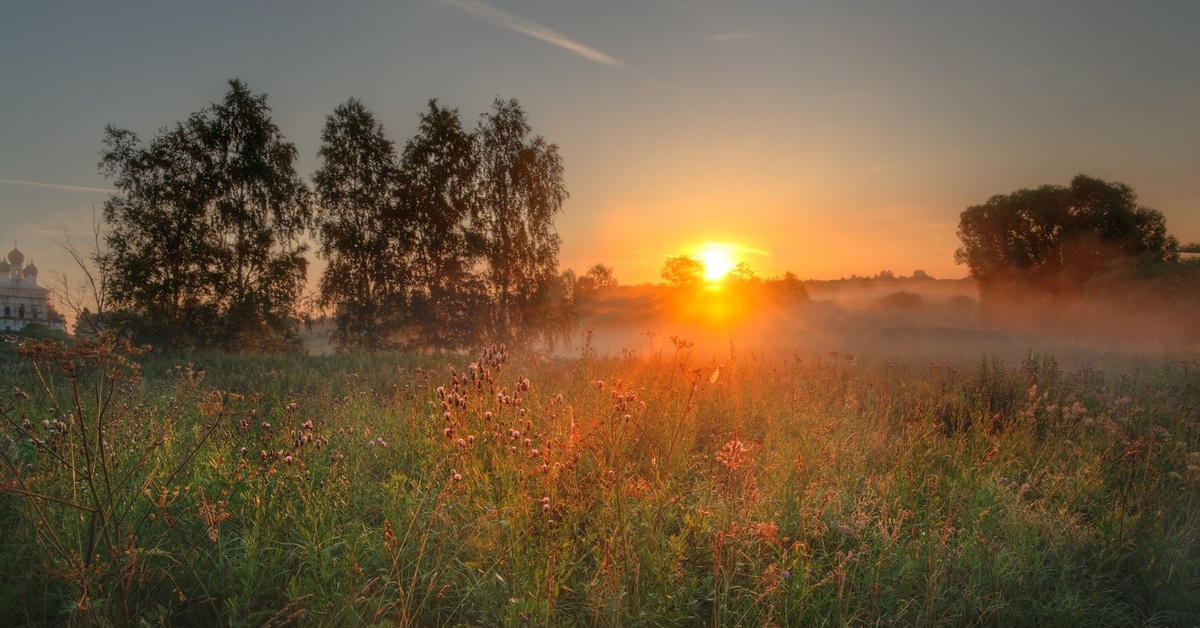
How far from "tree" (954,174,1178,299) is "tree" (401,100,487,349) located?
26104 mm

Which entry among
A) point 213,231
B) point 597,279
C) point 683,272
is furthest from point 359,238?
point 683,272

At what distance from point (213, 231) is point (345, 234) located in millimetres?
3742

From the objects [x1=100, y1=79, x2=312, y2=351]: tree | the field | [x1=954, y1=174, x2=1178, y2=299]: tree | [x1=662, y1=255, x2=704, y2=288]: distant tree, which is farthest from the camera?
[x1=662, y1=255, x2=704, y2=288]: distant tree

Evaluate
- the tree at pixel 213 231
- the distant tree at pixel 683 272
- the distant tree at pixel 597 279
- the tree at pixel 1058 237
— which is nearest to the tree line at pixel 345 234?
the tree at pixel 213 231

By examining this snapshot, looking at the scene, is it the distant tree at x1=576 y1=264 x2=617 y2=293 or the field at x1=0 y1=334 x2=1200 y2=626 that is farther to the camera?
the distant tree at x1=576 y1=264 x2=617 y2=293

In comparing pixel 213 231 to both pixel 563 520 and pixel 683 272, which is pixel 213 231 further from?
pixel 683 272

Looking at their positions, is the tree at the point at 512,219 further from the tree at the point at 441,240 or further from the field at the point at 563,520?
the field at the point at 563,520

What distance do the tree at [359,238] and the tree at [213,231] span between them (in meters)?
0.98

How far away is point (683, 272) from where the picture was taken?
37.3 meters

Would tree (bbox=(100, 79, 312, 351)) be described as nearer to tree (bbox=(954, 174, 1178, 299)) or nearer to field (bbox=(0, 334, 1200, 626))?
field (bbox=(0, 334, 1200, 626))

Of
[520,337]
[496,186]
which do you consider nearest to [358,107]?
[496,186]

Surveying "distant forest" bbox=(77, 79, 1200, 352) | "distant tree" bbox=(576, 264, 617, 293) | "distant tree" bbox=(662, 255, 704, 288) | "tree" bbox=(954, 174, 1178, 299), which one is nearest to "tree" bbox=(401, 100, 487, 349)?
"distant forest" bbox=(77, 79, 1200, 352)

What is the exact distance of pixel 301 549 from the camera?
11.2ft

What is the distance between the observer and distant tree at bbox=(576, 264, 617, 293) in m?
30.7
